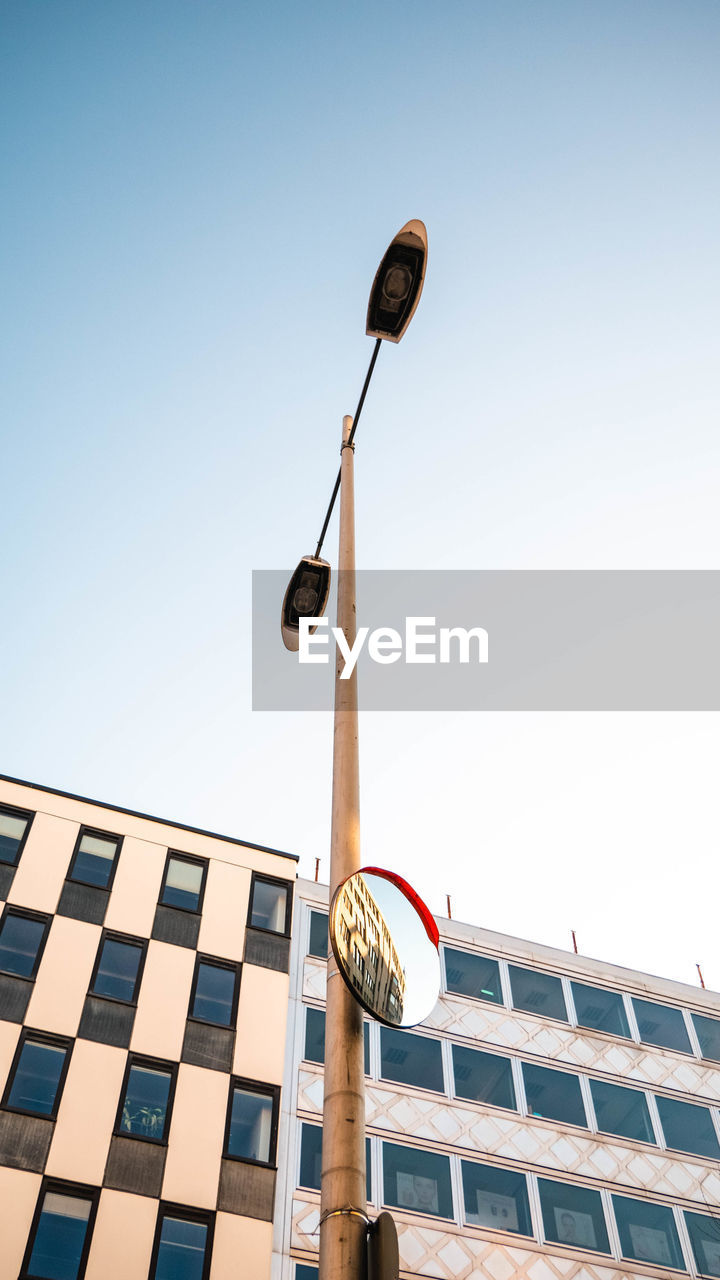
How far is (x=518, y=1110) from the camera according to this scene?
87.8 feet

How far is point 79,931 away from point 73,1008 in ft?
6.02

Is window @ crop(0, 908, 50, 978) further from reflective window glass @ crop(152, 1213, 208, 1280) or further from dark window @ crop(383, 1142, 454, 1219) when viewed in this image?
dark window @ crop(383, 1142, 454, 1219)

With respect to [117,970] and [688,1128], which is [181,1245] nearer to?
[117,970]

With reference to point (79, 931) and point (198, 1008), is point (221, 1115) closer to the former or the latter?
point (198, 1008)

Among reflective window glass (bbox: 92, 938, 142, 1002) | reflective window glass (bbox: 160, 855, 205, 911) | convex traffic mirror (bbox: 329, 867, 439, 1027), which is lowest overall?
convex traffic mirror (bbox: 329, 867, 439, 1027)

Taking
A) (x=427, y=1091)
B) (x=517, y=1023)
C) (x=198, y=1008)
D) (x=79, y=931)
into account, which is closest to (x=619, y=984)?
(x=517, y=1023)

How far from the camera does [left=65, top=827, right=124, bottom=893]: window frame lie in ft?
80.6

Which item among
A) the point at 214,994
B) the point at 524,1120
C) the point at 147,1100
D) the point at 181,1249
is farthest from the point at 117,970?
the point at 524,1120

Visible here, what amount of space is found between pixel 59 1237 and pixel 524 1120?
484 inches

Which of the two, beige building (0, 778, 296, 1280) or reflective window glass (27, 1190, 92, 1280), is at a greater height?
beige building (0, 778, 296, 1280)

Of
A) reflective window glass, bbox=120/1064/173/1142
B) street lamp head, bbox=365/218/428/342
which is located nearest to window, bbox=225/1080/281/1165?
reflective window glass, bbox=120/1064/173/1142

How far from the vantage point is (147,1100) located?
21609 mm

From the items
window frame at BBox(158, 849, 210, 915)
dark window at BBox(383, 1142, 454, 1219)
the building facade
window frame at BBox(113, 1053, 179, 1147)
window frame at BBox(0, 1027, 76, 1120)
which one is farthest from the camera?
window frame at BBox(158, 849, 210, 915)

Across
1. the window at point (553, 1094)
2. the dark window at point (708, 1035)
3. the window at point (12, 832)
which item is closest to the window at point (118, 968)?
the window at point (12, 832)
